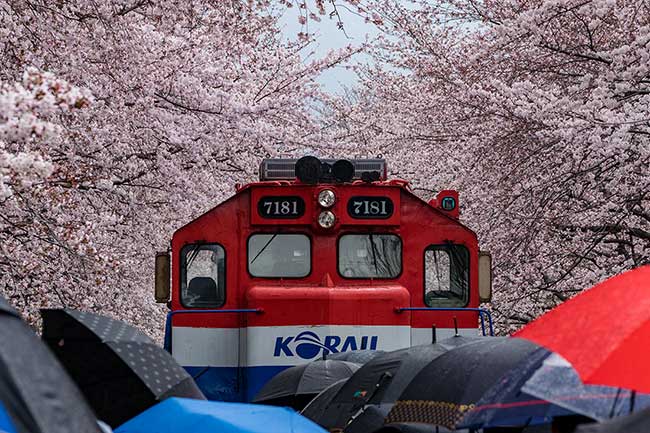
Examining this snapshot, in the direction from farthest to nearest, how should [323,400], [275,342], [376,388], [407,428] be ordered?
1. [275,342]
2. [323,400]
3. [376,388]
4. [407,428]

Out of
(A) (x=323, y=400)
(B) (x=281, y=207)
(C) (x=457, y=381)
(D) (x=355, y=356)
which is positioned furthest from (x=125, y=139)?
(C) (x=457, y=381)

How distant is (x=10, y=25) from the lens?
10516mm

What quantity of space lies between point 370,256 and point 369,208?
0.49 m

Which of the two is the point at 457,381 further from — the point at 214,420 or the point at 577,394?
the point at 214,420

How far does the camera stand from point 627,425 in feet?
12.3

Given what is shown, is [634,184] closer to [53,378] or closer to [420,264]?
[420,264]

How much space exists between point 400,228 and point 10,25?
14.1ft

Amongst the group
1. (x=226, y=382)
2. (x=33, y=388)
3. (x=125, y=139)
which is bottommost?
(x=226, y=382)

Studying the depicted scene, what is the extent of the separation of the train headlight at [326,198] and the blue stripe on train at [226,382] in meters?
1.80

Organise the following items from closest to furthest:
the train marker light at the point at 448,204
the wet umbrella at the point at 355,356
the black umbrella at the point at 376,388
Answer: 1. the black umbrella at the point at 376,388
2. the wet umbrella at the point at 355,356
3. the train marker light at the point at 448,204

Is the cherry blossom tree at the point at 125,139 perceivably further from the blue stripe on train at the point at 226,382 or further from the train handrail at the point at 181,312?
the blue stripe on train at the point at 226,382

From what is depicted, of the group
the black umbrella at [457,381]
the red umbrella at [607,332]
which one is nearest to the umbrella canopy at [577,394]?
the red umbrella at [607,332]

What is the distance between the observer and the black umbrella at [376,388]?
7609mm

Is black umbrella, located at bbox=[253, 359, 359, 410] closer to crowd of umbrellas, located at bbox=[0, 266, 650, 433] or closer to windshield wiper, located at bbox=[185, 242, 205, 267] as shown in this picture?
crowd of umbrellas, located at bbox=[0, 266, 650, 433]
